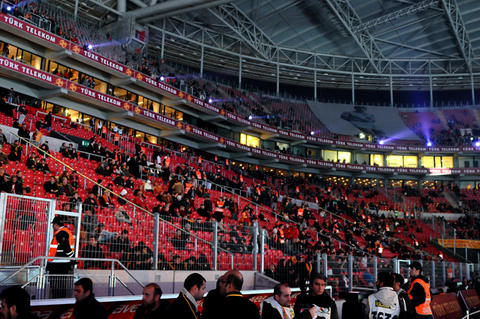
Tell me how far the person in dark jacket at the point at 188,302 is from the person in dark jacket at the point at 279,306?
78cm

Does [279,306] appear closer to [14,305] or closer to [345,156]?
[14,305]

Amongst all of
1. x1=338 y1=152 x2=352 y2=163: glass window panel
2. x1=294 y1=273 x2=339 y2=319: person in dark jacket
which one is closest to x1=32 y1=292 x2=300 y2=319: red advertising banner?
x1=294 y1=273 x2=339 y2=319: person in dark jacket

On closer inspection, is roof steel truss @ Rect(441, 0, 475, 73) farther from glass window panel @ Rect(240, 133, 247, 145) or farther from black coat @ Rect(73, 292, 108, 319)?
black coat @ Rect(73, 292, 108, 319)

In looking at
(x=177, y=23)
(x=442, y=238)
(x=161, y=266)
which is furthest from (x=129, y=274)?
(x=177, y=23)

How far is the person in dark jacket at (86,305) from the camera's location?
188 inches

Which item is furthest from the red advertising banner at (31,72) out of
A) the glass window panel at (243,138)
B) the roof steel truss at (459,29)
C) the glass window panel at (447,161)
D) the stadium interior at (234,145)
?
the glass window panel at (447,161)

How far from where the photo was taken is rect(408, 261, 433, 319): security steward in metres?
7.74

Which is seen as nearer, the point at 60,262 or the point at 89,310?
the point at 89,310

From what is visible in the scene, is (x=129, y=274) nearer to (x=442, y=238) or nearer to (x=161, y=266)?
(x=161, y=266)

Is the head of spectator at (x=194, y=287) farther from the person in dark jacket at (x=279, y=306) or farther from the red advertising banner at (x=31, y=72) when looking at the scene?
the red advertising banner at (x=31, y=72)

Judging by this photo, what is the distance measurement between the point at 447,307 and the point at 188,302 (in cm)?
979

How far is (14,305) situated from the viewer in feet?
13.1

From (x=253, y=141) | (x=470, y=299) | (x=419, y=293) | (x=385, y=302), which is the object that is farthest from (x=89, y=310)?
(x=253, y=141)

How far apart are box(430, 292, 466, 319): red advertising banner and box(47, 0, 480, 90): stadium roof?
24.4 meters
